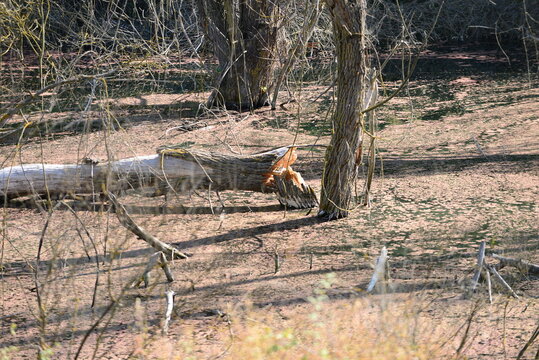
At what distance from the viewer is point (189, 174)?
8875mm

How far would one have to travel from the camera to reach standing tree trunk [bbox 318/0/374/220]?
7.85m

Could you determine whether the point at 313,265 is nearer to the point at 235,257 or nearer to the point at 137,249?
the point at 235,257

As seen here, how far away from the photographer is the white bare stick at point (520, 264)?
5.93 meters

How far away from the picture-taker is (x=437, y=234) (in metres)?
7.88

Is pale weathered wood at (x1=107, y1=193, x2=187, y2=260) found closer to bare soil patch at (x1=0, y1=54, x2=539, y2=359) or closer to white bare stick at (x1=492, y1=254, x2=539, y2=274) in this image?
bare soil patch at (x1=0, y1=54, x2=539, y2=359)

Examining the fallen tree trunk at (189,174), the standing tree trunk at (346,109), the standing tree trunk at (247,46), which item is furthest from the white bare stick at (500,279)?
the standing tree trunk at (247,46)

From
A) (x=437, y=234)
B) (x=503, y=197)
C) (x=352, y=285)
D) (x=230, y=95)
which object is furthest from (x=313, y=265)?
(x=230, y=95)

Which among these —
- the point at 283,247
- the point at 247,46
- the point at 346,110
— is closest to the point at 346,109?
the point at 346,110

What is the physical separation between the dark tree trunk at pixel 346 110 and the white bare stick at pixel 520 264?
254 centimetres

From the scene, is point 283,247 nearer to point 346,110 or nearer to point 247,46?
point 346,110

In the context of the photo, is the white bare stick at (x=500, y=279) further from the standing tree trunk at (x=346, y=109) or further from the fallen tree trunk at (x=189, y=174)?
the fallen tree trunk at (x=189, y=174)

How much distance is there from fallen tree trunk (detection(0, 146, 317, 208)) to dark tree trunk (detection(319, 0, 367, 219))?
1.93ft

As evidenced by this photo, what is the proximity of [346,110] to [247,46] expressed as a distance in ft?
21.7

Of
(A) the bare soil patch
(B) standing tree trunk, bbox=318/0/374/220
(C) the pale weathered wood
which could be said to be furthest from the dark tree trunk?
(C) the pale weathered wood
